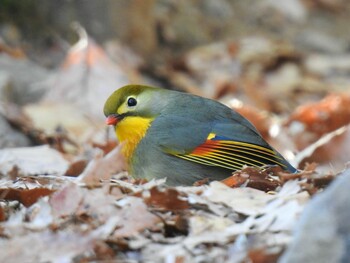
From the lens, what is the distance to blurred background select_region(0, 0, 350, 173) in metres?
7.73

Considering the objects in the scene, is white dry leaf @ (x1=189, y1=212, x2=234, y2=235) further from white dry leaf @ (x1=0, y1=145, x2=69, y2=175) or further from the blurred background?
the blurred background

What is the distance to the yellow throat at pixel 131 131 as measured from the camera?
5.35 metres

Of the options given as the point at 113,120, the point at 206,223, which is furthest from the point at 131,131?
the point at 206,223

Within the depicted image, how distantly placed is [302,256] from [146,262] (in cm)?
70

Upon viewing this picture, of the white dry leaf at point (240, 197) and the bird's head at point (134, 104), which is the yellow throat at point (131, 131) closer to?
the bird's head at point (134, 104)

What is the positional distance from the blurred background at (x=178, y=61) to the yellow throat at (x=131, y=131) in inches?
60.2

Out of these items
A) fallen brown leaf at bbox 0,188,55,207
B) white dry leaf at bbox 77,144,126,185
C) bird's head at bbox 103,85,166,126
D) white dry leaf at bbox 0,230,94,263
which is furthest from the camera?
bird's head at bbox 103,85,166,126

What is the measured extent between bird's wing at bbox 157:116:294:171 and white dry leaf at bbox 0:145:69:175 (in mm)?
975

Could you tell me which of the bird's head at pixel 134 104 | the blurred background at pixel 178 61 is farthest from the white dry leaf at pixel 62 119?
the bird's head at pixel 134 104

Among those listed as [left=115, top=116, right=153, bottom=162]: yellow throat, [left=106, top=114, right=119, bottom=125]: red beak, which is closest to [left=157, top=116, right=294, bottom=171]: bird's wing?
[left=115, top=116, right=153, bottom=162]: yellow throat

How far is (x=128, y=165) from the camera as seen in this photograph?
5.29 metres

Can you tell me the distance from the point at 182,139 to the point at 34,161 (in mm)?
1326

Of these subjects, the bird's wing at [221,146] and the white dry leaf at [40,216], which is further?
the bird's wing at [221,146]

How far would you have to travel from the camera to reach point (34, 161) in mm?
6141
